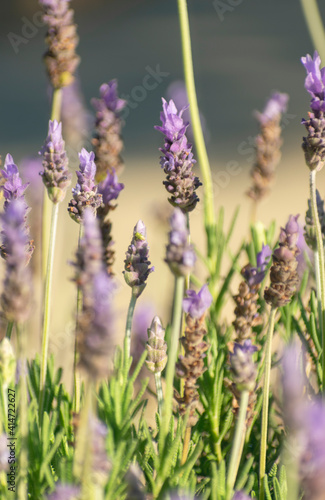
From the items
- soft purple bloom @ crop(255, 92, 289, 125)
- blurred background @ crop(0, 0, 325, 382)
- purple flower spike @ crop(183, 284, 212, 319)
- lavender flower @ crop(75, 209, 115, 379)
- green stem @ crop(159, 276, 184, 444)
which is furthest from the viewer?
blurred background @ crop(0, 0, 325, 382)

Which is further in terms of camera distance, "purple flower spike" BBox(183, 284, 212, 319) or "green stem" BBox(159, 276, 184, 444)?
"purple flower spike" BBox(183, 284, 212, 319)

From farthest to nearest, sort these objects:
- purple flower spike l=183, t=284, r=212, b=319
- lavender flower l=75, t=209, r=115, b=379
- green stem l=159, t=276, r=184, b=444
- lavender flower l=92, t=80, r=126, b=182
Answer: lavender flower l=92, t=80, r=126, b=182
purple flower spike l=183, t=284, r=212, b=319
green stem l=159, t=276, r=184, b=444
lavender flower l=75, t=209, r=115, b=379

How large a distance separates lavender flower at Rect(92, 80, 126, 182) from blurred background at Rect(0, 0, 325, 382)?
1870 mm

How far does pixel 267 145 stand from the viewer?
5.06 ft

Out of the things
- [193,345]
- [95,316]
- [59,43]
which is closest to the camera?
[95,316]

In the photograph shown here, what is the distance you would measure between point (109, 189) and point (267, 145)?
0.60 metres

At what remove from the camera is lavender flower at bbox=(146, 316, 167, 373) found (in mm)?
880

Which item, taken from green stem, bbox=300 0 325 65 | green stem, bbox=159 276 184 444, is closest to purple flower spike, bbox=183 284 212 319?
green stem, bbox=159 276 184 444

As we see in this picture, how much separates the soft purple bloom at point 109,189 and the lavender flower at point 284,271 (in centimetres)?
31

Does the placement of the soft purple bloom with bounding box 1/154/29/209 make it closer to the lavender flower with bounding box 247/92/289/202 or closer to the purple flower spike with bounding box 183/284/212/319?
the purple flower spike with bounding box 183/284/212/319

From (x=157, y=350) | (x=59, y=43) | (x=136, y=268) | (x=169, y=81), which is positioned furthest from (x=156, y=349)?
(x=169, y=81)

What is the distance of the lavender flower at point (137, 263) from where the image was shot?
905mm

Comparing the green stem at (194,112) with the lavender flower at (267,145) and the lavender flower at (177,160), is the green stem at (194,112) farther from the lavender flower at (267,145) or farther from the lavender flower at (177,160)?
the lavender flower at (267,145)

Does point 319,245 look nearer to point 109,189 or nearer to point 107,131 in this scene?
point 109,189
